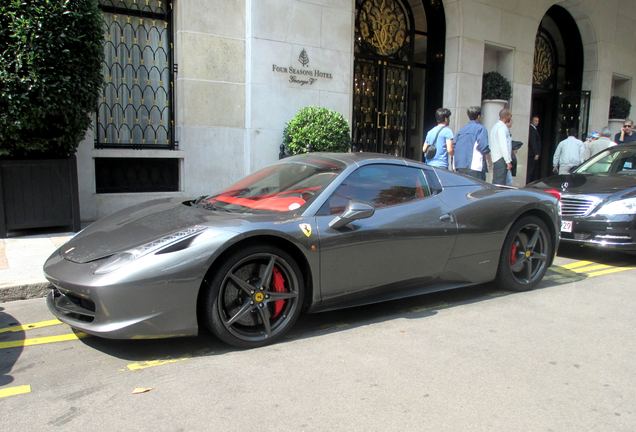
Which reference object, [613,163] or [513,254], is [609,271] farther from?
[613,163]

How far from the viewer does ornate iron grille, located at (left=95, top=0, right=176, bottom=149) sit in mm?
8828

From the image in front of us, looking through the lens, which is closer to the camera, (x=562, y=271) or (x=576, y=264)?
(x=562, y=271)

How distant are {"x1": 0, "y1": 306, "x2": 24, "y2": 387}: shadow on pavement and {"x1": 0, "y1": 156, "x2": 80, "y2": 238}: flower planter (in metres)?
2.70

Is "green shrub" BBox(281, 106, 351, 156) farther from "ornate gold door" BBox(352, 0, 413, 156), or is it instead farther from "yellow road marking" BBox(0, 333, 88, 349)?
"yellow road marking" BBox(0, 333, 88, 349)

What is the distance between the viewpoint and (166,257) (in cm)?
344

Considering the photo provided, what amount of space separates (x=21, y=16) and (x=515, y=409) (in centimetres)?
668

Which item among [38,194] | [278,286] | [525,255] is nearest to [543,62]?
[525,255]

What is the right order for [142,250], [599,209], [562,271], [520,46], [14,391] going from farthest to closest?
[520,46] < [599,209] < [562,271] < [142,250] < [14,391]

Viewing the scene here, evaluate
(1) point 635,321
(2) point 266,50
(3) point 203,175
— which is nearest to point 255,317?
(1) point 635,321

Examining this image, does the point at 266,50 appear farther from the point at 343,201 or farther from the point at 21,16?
the point at 343,201

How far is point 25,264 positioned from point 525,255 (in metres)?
5.32

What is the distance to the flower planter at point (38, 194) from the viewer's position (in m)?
6.93

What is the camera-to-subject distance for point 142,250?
348 cm

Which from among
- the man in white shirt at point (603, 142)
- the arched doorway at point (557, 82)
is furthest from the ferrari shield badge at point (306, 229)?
the arched doorway at point (557, 82)
